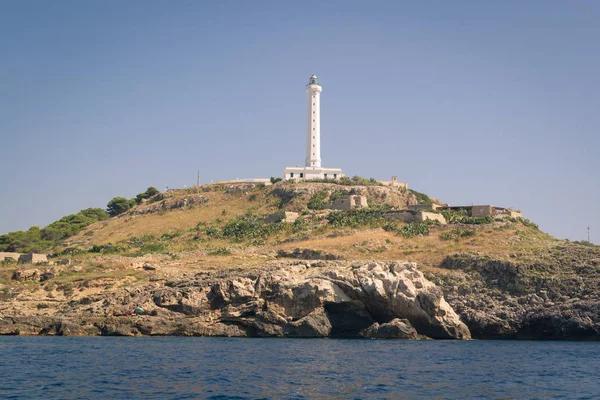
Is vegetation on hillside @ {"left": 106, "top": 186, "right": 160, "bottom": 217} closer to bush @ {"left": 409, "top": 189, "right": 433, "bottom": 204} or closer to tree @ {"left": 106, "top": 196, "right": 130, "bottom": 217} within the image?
tree @ {"left": 106, "top": 196, "right": 130, "bottom": 217}

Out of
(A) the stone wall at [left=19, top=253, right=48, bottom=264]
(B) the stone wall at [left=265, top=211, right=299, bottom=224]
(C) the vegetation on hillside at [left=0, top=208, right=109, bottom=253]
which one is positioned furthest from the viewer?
(C) the vegetation on hillside at [left=0, top=208, right=109, bottom=253]

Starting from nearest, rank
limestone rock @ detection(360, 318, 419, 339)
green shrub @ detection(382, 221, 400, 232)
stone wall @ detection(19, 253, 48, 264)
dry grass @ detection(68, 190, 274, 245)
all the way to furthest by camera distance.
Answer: limestone rock @ detection(360, 318, 419, 339) → stone wall @ detection(19, 253, 48, 264) → green shrub @ detection(382, 221, 400, 232) → dry grass @ detection(68, 190, 274, 245)

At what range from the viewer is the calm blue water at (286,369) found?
79.5ft

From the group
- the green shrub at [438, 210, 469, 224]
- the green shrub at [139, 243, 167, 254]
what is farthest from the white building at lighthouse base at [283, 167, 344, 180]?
the green shrub at [139, 243, 167, 254]

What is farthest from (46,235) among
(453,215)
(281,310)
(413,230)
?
(281,310)

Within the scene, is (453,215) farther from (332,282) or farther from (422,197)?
(332,282)

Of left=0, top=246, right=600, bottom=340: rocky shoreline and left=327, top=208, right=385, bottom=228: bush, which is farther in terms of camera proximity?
left=327, top=208, right=385, bottom=228: bush

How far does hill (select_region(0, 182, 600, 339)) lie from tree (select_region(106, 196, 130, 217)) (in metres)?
34.0

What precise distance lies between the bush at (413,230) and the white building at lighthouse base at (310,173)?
26364 millimetres

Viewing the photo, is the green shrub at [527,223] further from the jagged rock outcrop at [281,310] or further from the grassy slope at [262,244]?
the jagged rock outcrop at [281,310]

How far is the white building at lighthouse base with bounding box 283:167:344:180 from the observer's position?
94.2 m

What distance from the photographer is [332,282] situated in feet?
154

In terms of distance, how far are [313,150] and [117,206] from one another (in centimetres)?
3490

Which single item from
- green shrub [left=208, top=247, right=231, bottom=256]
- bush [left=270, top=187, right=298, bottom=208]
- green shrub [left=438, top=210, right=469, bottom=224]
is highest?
bush [left=270, top=187, right=298, bottom=208]
